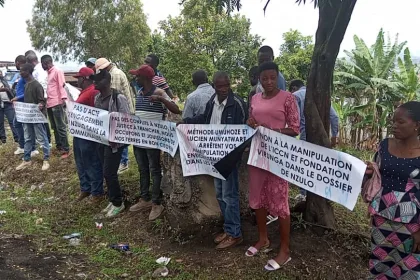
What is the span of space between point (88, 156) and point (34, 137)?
2533 millimetres

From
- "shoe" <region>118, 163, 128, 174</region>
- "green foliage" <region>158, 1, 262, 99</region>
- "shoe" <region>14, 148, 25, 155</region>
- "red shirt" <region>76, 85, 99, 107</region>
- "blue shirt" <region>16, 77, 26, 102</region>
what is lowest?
"shoe" <region>118, 163, 128, 174</region>

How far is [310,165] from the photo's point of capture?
351 cm

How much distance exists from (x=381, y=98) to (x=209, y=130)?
7.75 meters

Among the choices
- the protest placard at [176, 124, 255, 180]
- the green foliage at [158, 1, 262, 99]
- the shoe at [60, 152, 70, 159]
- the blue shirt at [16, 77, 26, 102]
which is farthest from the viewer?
the green foliage at [158, 1, 262, 99]

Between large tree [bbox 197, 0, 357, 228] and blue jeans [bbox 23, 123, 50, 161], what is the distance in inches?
181

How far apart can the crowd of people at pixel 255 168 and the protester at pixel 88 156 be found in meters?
0.01

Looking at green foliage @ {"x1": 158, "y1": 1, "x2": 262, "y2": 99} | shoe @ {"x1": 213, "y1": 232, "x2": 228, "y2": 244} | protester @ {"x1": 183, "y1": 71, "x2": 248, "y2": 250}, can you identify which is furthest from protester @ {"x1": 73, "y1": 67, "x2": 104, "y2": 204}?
green foliage @ {"x1": 158, "y1": 1, "x2": 262, "y2": 99}

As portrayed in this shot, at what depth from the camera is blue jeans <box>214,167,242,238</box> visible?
13.6ft

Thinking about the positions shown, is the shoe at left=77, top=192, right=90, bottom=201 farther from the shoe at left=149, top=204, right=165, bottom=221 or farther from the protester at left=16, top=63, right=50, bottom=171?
the protester at left=16, top=63, right=50, bottom=171

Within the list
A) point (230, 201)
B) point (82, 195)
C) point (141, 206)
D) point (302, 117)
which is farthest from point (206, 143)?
point (82, 195)

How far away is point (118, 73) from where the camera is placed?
672 centimetres

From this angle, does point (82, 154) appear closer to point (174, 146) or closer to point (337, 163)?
point (174, 146)

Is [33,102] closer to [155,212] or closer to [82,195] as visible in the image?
[82,195]

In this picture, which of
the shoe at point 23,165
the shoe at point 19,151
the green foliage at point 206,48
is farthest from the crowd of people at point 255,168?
the green foliage at point 206,48
